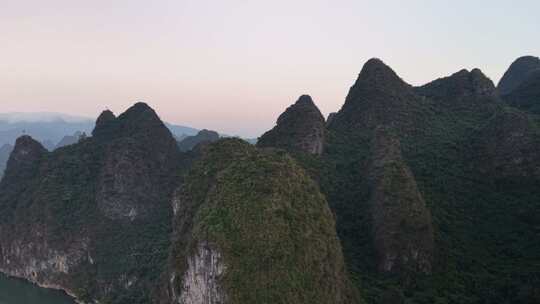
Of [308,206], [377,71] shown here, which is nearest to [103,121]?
[377,71]

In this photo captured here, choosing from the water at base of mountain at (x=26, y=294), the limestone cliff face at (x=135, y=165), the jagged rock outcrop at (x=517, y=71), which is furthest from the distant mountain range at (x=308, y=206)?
the jagged rock outcrop at (x=517, y=71)

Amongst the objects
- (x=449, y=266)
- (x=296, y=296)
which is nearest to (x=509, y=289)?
(x=449, y=266)

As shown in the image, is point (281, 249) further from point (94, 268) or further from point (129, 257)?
point (94, 268)

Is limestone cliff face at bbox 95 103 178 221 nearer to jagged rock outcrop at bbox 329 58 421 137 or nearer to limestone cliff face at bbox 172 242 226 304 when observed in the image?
jagged rock outcrop at bbox 329 58 421 137

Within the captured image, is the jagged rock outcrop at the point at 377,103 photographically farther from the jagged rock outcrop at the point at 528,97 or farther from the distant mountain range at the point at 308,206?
the jagged rock outcrop at the point at 528,97

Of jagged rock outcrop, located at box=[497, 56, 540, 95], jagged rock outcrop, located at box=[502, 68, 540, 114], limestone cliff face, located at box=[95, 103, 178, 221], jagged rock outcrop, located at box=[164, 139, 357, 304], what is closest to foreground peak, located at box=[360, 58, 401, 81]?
jagged rock outcrop, located at box=[502, 68, 540, 114]
